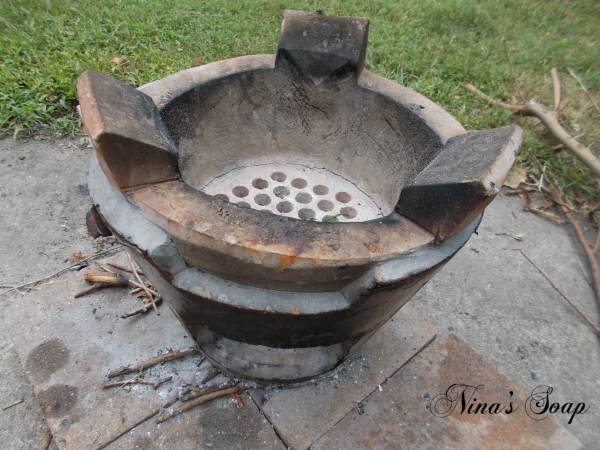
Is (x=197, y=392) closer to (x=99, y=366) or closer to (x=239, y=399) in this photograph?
(x=239, y=399)

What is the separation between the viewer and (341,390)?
192cm

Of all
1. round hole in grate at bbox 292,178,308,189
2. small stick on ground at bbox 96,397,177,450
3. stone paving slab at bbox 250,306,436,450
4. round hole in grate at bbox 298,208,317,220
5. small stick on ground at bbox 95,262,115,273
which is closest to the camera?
small stick on ground at bbox 96,397,177,450

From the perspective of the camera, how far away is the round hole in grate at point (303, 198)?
2.09m

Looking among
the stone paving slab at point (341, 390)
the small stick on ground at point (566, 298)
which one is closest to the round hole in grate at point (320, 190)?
the stone paving slab at point (341, 390)

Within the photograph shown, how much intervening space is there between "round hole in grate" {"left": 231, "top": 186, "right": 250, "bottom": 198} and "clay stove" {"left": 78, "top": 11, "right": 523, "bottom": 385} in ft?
0.03

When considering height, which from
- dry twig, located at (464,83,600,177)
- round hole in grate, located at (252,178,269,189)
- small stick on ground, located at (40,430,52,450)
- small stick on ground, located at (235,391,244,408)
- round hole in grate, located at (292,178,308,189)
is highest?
dry twig, located at (464,83,600,177)

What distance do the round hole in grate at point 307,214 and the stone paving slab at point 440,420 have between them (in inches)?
35.2

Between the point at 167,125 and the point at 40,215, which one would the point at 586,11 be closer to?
the point at 167,125

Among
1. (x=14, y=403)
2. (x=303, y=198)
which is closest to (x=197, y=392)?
(x=14, y=403)

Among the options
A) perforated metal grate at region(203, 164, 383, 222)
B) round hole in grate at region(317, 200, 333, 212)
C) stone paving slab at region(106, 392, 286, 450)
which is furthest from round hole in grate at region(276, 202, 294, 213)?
stone paving slab at region(106, 392, 286, 450)

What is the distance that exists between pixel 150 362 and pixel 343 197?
1.26 metres

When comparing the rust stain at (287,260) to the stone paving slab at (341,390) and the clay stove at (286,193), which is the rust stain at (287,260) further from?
the stone paving slab at (341,390)

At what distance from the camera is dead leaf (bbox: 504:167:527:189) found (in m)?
3.54

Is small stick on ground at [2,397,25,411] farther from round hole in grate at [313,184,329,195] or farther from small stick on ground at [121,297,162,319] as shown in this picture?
round hole in grate at [313,184,329,195]
